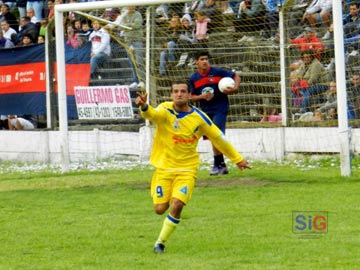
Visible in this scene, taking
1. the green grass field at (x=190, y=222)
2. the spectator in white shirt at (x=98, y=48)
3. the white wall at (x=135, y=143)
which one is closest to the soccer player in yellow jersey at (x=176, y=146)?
the green grass field at (x=190, y=222)

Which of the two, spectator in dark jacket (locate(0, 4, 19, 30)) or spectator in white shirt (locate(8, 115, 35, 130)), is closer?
spectator in white shirt (locate(8, 115, 35, 130))

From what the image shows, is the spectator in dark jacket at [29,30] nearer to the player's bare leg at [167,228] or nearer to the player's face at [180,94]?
the player's face at [180,94]

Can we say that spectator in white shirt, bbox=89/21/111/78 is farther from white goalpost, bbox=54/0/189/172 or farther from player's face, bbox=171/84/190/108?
player's face, bbox=171/84/190/108

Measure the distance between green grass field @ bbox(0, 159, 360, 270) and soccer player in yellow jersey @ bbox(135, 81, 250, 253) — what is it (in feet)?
1.86

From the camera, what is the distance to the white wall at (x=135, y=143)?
64.3 ft

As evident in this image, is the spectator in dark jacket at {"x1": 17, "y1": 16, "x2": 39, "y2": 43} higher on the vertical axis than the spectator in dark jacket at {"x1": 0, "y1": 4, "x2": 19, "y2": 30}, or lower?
lower

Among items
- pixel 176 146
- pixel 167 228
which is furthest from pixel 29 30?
pixel 167 228

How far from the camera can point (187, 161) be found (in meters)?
11.0

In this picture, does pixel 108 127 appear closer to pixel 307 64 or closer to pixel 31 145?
pixel 31 145

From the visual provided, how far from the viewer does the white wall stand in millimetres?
19594

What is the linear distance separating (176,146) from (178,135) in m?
0.13

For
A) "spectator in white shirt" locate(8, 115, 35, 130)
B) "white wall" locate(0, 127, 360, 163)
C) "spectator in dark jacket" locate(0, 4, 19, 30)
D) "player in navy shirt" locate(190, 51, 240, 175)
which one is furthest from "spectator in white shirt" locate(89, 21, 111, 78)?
"spectator in dark jacket" locate(0, 4, 19, 30)

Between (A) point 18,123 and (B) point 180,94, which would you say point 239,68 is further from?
(B) point 180,94

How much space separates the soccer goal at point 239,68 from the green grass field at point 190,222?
1380mm
